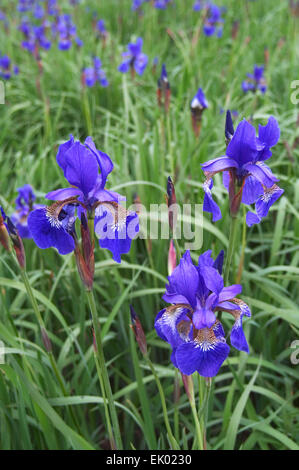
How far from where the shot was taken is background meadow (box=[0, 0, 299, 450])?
188 cm

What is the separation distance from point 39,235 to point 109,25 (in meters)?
6.04

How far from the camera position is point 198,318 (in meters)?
1.19

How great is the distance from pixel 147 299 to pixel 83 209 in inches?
48.0

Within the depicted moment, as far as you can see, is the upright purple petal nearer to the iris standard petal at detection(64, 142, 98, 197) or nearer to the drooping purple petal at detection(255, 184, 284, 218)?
the drooping purple petal at detection(255, 184, 284, 218)

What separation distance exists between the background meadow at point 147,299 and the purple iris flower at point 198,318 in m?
0.51

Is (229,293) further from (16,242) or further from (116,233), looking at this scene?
(16,242)

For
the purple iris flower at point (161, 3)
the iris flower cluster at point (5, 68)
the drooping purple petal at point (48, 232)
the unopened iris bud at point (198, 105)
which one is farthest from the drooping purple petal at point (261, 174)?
the purple iris flower at point (161, 3)

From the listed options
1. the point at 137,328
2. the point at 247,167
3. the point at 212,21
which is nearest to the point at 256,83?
the point at 212,21

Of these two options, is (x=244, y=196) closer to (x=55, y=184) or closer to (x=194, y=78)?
(x=55, y=184)

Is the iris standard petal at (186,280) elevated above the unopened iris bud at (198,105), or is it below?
below

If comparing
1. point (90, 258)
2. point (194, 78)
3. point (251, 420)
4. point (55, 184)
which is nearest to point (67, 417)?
point (251, 420)

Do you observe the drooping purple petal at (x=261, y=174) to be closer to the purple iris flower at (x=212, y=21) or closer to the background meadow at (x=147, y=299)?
the background meadow at (x=147, y=299)

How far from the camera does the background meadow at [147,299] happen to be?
1876 mm

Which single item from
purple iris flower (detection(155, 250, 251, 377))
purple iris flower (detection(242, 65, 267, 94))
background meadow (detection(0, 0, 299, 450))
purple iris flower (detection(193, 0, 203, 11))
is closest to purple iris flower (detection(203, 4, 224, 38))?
background meadow (detection(0, 0, 299, 450))
